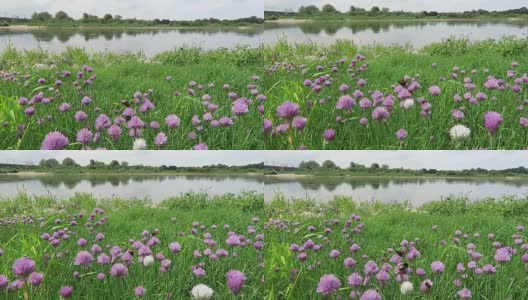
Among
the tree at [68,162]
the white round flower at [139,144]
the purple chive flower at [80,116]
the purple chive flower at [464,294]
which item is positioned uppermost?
the purple chive flower at [80,116]

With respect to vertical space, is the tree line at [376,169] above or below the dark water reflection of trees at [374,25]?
below

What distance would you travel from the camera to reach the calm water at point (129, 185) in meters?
4.77

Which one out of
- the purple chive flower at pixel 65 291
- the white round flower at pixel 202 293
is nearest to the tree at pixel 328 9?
the white round flower at pixel 202 293

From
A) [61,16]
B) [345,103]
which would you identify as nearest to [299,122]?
[345,103]

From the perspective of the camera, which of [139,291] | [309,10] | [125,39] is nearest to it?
[139,291]

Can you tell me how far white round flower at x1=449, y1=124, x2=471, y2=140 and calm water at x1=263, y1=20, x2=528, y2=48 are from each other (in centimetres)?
185

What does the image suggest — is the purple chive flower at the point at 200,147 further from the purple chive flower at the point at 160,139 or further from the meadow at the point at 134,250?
the meadow at the point at 134,250

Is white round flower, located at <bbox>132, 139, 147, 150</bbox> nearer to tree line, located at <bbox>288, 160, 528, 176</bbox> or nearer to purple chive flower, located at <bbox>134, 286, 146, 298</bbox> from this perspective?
purple chive flower, located at <bbox>134, 286, 146, 298</bbox>

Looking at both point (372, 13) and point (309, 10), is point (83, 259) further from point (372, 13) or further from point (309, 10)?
point (372, 13)

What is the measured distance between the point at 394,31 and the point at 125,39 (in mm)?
3231

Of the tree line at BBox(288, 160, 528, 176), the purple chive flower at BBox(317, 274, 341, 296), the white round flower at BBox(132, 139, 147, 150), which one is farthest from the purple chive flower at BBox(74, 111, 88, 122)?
the purple chive flower at BBox(317, 274, 341, 296)

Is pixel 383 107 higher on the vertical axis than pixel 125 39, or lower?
lower

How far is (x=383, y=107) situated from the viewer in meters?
3.74

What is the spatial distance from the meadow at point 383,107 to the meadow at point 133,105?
298 millimetres
